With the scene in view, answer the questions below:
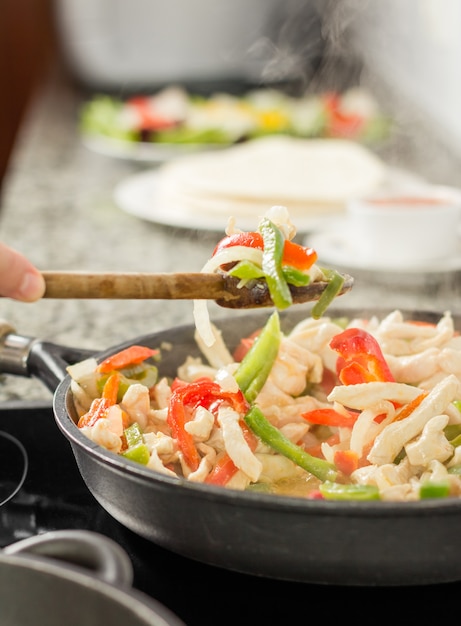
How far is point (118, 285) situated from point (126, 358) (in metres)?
0.25

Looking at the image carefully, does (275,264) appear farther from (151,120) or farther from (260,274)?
(151,120)

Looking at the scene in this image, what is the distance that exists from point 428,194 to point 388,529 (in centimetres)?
187

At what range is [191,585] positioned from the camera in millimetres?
1194

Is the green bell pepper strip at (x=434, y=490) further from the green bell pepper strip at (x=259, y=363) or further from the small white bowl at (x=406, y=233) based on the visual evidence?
the small white bowl at (x=406, y=233)

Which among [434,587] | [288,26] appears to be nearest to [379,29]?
[288,26]

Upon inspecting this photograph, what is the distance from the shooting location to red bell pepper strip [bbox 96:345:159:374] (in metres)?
1.46

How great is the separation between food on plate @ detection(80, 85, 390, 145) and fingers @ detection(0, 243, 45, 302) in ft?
9.85

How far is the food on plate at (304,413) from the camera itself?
1254 millimetres

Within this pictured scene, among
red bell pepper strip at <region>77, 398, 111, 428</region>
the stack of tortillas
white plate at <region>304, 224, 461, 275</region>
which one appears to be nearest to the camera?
red bell pepper strip at <region>77, 398, 111, 428</region>

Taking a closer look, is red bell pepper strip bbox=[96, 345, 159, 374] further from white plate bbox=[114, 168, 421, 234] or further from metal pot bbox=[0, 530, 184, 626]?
white plate bbox=[114, 168, 421, 234]

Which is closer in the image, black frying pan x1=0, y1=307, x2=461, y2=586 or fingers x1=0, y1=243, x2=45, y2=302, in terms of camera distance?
black frying pan x1=0, y1=307, x2=461, y2=586

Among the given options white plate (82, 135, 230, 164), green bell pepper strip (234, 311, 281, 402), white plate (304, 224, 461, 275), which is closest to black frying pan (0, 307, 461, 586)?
green bell pepper strip (234, 311, 281, 402)

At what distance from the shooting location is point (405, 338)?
5.23 feet

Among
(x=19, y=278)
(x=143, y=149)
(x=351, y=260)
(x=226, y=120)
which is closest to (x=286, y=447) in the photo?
(x=19, y=278)
